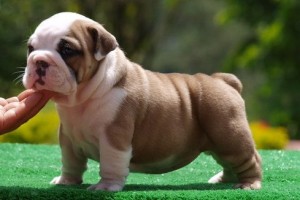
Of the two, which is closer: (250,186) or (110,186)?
(110,186)

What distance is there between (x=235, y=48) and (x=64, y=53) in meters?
13.6

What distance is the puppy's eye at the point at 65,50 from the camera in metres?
3.32

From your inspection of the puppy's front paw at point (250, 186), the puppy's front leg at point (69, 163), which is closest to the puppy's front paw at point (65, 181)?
the puppy's front leg at point (69, 163)

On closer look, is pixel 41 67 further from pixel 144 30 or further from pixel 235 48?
pixel 144 30

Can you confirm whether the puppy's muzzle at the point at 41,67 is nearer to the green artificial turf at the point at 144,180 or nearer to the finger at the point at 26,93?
the finger at the point at 26,93

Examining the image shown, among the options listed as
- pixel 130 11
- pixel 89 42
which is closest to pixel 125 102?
pixel 89 42

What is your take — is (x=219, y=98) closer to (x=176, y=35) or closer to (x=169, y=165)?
(x=169, y=165)

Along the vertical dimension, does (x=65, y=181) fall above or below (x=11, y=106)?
below

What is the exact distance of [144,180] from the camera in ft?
14.0

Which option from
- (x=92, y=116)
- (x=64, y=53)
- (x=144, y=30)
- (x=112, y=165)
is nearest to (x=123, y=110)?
(x=92, y=116)

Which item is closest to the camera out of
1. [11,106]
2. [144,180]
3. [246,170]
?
[11,106]

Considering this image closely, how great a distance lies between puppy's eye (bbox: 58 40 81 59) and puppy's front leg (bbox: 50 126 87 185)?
560mm

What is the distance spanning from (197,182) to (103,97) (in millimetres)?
973

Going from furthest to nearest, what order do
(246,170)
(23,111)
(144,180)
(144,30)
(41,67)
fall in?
(144,30) < (144,180) < (246,170) < (23,111) < (41,67)
